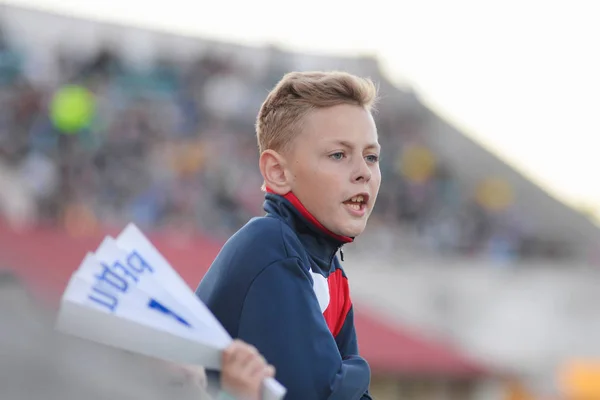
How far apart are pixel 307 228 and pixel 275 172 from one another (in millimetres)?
160

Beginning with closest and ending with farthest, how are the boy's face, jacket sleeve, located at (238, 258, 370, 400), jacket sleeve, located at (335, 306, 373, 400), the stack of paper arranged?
1. the stack of paper
2. jacket sleeve, located at (238, 258, 370, 400)
3. the boy's face
4. jacket sleeve, located at (335, 306, 373, 400)

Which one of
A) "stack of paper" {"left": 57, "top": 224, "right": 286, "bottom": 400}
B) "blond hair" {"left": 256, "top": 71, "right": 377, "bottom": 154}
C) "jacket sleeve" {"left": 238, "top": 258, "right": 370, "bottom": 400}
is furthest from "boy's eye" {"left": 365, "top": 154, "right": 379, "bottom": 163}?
"stack of paper" {"left": 57, "top": 224, "right": 286, "bottom": 400}

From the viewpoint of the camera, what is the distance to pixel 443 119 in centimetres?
1855

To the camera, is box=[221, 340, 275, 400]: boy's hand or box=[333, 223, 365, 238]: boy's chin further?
box=[333, 223, 365, 238]: boy's chin

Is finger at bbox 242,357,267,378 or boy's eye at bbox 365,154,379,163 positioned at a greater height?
boy's eye at bbox 365,154,379,163

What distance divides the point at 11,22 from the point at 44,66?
6.20ft

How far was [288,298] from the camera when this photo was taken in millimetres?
2305

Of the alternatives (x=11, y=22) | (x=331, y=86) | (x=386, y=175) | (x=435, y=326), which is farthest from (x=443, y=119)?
(x=331, y=86)

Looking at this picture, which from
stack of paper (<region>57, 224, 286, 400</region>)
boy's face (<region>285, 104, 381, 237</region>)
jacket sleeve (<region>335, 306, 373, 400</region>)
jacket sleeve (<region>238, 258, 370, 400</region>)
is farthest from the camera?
jacket sleeve (<region>335, 306, 373, 400</region>)

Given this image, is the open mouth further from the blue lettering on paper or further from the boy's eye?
the blue lettering on paper

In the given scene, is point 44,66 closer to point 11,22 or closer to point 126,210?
point 11,22

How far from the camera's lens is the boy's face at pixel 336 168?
98.3 inches

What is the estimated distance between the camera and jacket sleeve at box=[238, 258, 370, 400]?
226 centimetres

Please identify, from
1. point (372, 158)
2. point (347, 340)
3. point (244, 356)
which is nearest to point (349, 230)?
point (372, 158)
